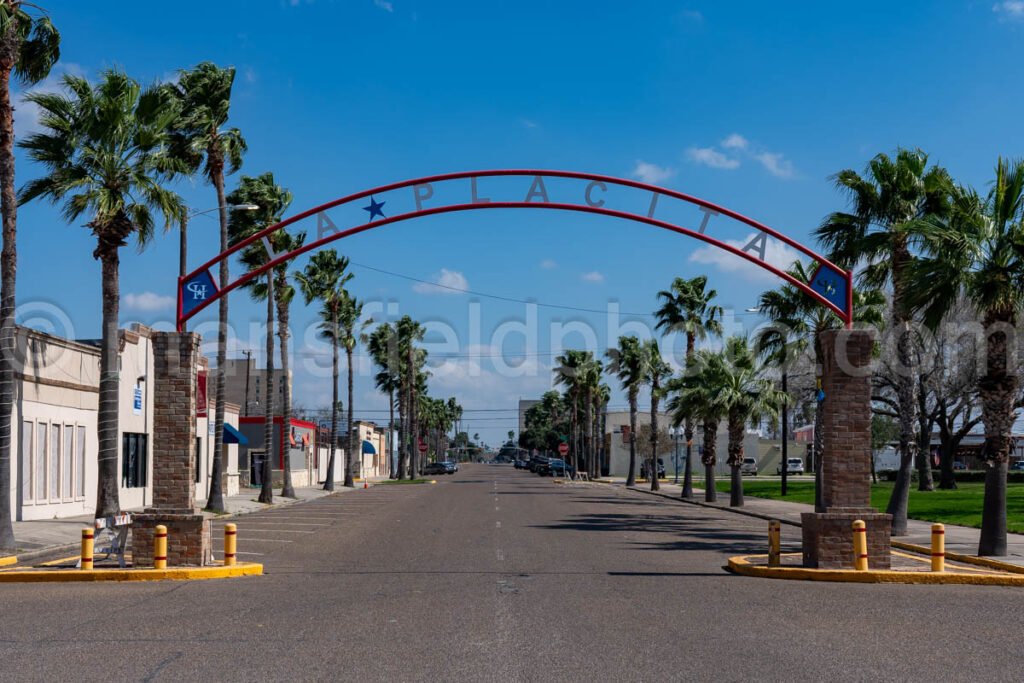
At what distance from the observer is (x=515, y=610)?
13.6 m

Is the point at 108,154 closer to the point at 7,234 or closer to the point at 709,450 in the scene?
the point at 7,234

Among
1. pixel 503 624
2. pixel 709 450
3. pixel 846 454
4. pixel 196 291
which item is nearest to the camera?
pixel 503 624

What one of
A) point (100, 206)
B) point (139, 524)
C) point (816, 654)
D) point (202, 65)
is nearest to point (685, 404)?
point (202, 65)

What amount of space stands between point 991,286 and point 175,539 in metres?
16.2

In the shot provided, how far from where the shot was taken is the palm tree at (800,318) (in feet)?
106

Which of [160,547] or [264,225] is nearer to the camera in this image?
[160,547]

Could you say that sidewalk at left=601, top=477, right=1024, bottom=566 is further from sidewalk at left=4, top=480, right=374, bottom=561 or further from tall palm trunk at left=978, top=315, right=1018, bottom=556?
sidewalk at left=4, top=480, right=374, bottom=561

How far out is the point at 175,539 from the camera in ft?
60.3

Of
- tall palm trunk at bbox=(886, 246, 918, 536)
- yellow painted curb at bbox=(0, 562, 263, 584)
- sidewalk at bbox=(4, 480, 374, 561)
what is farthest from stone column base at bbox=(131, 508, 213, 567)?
tall palm trunk at bbox=(886, 246, 918, 536)

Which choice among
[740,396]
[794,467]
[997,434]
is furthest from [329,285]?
[794,467]

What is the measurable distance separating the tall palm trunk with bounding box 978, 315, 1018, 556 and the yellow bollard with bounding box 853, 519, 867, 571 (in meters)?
5.33

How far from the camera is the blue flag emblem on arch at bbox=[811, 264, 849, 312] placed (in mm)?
20812

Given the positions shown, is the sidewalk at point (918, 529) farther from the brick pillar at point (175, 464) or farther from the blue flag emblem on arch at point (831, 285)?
the brick pillar at point (175, 464)

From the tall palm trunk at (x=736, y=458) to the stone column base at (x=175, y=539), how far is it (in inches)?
1138
